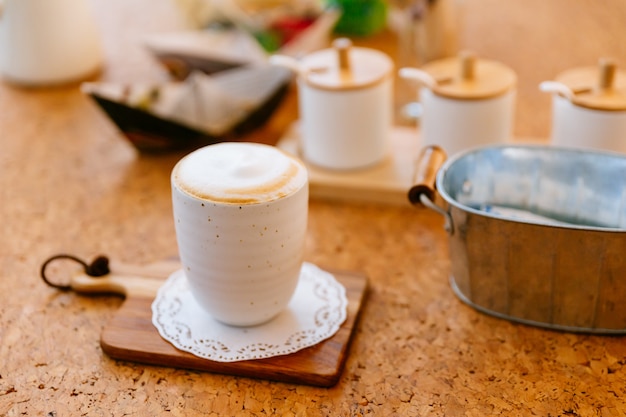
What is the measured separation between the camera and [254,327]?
2.56 ft

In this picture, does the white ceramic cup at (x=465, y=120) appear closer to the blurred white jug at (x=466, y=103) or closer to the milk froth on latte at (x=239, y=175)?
the blurred white jug at (x=466, y=103)

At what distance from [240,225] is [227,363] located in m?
0.14

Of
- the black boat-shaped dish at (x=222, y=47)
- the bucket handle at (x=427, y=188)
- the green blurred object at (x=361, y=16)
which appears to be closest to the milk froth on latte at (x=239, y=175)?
the bucket handle at (x=427, y=188)

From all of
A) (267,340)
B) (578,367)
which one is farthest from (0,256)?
(578,367)

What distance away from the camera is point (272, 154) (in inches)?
29.3

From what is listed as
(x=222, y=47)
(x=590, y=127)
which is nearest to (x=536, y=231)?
(x=590, y=127)

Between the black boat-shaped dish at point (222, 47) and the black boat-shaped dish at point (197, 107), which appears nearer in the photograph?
the black boat-shaped dish at point (197, 107)

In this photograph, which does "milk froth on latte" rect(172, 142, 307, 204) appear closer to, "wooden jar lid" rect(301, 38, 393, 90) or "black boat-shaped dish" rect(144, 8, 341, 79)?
"wooden jar lid" rect(301, 38, 393, 90)

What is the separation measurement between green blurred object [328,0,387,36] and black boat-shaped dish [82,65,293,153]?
1.17 feet

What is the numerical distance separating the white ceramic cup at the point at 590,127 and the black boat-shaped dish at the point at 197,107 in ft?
1.41

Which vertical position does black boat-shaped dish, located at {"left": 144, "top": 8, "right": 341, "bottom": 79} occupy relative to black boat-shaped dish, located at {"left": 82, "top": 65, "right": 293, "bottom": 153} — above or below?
above

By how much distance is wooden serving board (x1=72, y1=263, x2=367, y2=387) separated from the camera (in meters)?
0.73

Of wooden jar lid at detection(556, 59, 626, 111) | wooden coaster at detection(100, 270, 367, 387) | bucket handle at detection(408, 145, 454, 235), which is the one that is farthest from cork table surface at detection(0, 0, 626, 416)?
wooden jar lid at detection(556, 59, 626, 111)

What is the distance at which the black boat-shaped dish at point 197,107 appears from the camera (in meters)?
1.10
